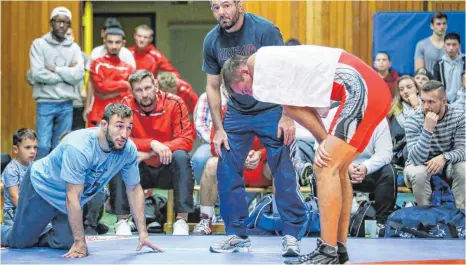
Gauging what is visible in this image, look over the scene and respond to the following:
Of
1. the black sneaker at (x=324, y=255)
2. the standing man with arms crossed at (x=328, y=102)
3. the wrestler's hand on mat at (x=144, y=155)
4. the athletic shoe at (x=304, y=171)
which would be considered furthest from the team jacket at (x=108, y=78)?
the black sneaker at (x=324, y=255)

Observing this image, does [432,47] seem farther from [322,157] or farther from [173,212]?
[322,157]

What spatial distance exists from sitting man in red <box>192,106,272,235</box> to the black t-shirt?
148 centimetres

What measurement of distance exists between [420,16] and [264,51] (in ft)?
19.7

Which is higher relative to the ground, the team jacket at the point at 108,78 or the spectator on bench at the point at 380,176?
the team jacket at the point at 108,78

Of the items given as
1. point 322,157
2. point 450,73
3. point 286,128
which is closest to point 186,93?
point 450,73

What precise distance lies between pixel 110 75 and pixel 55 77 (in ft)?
1.89

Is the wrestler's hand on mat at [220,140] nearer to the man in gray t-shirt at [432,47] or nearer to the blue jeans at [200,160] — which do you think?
the blue jeans at [200,160]

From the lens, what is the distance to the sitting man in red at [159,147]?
7.48 metres

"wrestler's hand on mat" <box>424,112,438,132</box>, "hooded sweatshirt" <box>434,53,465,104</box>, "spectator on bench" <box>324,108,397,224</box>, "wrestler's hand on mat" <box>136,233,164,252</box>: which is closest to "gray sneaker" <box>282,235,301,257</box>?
"wrestler's hand on mat" <box>136,233,164,252</box>

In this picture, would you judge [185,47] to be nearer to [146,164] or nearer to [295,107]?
[146,164]

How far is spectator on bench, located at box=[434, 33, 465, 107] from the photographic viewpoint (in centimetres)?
962

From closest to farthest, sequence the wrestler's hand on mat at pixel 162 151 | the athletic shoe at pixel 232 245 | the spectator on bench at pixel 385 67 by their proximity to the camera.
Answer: the athletic shoe at pixel 232 245 → the wrestler's hand on mat at pixel 162 151 → the spectator on bench at pixel 385 67

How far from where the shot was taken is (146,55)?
1005 cm

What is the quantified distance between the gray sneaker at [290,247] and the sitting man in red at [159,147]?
171cm
